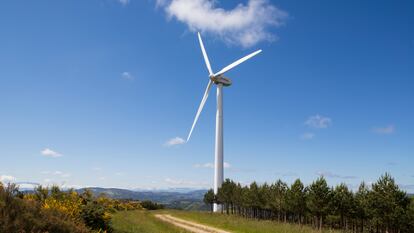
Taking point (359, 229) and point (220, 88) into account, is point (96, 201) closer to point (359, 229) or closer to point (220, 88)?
point (359, 229)

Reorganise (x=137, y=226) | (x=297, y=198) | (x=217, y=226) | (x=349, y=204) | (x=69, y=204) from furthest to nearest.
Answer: (x=297, y=198)
(x=349, y=204)
(x=217, y=226)
(x=137, y=226)
(x=69, y=204)

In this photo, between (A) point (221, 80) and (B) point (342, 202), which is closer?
(B) point (342, 202)

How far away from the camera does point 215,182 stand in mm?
100188

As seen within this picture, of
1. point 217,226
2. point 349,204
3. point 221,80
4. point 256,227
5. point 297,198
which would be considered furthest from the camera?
point 221,80

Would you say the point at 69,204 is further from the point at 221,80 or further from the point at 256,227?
the point at 221,80

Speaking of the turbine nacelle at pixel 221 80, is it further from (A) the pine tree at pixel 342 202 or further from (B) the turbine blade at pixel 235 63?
(A) the pine tree at pixel 342 202

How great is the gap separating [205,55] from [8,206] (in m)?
85.6

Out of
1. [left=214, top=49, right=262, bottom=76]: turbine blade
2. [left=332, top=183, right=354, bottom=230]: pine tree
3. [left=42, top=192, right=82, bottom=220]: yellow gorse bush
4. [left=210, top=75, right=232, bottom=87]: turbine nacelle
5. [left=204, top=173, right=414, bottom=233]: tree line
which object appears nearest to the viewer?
[left=42, top=192, right=82, bottom=220]: yellow gorse bush

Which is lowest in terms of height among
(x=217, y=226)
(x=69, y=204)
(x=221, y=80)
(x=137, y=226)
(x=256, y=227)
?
(x=217, y=226)

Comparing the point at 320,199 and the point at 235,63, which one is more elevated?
the point at 235,63

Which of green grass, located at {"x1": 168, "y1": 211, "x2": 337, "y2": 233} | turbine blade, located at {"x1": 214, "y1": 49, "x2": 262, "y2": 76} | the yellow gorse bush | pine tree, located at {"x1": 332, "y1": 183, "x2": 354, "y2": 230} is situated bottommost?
green grass, located at {"x1": 168, "y1": 211, "x2": 337, "y2": 233}

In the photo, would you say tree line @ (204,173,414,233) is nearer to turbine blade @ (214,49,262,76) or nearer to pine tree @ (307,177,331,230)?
pine tree @ (307,177,331,230)

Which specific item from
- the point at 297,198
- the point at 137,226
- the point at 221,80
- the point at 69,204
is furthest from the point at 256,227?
the point at 221,80

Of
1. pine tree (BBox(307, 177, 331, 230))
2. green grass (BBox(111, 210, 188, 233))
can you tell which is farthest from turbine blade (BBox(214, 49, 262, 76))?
green grass (BBox(111, 210, 188, 233))
